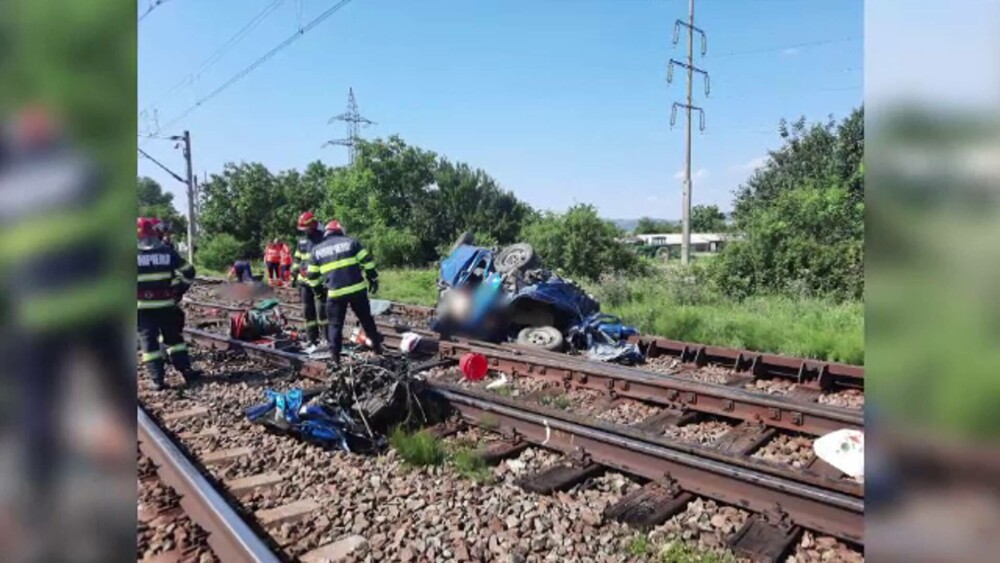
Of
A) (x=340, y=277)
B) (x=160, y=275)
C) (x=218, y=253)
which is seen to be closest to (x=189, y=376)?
(x=160, y=275)

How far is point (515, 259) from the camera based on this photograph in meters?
9.54

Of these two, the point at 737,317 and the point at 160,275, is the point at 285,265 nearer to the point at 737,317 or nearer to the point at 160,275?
the point at 160,275

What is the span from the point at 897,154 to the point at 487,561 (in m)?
3.12

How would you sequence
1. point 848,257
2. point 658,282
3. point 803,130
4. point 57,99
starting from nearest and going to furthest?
point 57,99 → point 848,257 → point 658,282 → point 803,130

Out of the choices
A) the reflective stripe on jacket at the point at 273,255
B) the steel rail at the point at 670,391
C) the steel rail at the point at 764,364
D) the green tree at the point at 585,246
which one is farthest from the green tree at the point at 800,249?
the reflective stripe on jacket at the point at 273,255

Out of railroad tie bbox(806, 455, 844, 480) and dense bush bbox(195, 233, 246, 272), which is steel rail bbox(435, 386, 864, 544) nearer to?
railroad tie bbox(806, 455, 844, 480)

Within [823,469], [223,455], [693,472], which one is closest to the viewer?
[693,472]

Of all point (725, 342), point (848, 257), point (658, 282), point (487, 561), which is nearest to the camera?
point (487, 561)

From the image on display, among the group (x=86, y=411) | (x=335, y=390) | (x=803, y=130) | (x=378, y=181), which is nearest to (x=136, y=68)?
(x=86, y=411)

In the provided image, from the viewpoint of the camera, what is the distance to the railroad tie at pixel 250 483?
4.24 m

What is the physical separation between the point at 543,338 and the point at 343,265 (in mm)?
2708

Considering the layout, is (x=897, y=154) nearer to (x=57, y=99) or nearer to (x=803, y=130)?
(x=57, y=99)

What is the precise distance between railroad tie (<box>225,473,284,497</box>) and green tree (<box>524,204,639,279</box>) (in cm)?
1722

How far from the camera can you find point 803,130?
115 feet
